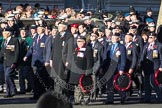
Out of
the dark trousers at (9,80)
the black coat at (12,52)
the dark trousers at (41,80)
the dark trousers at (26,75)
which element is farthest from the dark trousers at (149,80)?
the dark trousers at (9,80)

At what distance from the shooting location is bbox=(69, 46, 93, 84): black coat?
11352 millimetres

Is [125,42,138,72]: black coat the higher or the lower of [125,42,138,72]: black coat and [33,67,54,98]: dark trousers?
the higher

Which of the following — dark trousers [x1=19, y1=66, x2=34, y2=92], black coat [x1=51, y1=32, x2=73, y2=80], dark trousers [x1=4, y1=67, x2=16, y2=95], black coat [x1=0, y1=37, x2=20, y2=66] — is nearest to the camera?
black coat [x1=51, y1=32, x2=73, y2=80]

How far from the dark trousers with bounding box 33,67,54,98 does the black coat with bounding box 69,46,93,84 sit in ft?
4.88

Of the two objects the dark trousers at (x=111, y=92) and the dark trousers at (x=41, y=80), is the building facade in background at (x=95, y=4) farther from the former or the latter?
the dark trousers at (x=111, y=92)

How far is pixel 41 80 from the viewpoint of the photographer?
13.0 m

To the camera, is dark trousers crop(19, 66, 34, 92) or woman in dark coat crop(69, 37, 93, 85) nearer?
woman in dark coat crop(69, 37, 93, 85)

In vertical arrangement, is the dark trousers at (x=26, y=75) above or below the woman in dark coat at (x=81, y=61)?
below

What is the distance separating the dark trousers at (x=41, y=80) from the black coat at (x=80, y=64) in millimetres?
1488

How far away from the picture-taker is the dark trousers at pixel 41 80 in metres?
12.8

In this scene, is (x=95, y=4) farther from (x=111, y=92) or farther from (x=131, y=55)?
(x=111, y=92)

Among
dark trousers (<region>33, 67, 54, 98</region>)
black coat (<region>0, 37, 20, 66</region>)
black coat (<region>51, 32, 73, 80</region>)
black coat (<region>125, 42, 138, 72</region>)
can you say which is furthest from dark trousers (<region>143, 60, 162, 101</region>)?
black coat (<region>0, 37, 20, 66</region>)

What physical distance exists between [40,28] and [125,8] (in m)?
31.0

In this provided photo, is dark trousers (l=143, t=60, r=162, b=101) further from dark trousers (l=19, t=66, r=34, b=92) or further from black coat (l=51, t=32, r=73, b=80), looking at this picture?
dark trousers (l=19, t=66, r=34, b=92)
